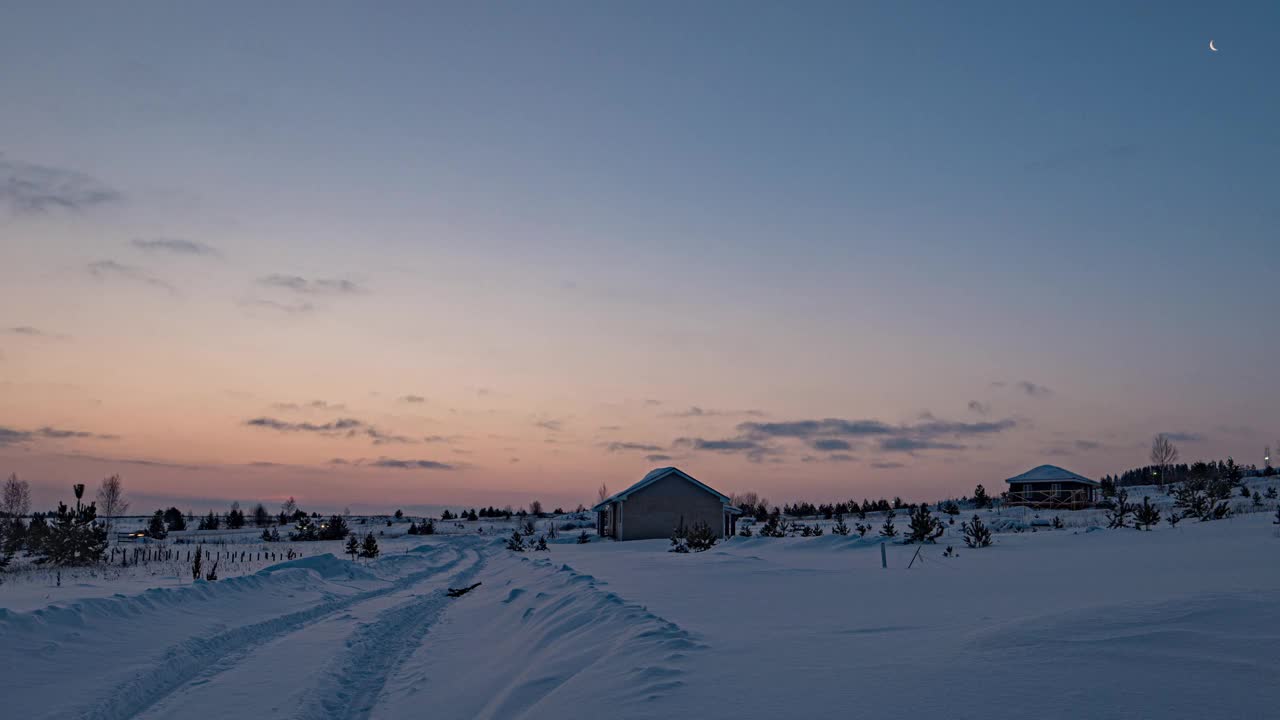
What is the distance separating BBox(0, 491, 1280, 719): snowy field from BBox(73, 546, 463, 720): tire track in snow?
49mm

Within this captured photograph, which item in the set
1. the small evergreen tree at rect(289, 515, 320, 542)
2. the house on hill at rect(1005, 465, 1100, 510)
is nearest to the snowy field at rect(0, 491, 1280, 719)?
the house on hill at rect(1005, 465, 1100, 510)

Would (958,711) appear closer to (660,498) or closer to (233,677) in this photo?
(233,677)

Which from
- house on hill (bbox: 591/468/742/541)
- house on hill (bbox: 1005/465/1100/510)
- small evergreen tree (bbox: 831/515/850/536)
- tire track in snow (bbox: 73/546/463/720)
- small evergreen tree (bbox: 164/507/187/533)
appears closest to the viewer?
tire track in snow (bbox: 73/546/463/720)

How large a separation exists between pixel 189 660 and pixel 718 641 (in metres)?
8.00

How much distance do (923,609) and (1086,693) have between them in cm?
496

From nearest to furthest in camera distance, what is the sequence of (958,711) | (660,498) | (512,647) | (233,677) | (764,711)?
(958,711), (764,711), (233,677), (512,647), (660,498)

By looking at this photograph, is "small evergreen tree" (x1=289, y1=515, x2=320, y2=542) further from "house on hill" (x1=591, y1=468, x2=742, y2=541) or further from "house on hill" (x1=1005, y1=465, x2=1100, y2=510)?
"house on hill" (x1=1005, y1=465, x2=1100, y2=510)

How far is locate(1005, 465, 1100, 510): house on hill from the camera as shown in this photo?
169 ft

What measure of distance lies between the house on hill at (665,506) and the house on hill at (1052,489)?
22956 millimetres

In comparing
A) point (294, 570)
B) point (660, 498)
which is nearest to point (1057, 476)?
point (660, 498)

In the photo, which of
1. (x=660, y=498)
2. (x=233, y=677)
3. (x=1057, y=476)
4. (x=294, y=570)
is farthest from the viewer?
(x=1057, y=476)

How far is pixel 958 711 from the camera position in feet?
16.3

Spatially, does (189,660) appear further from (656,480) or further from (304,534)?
(304,534)

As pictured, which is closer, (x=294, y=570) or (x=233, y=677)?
(x=233, y=677)
